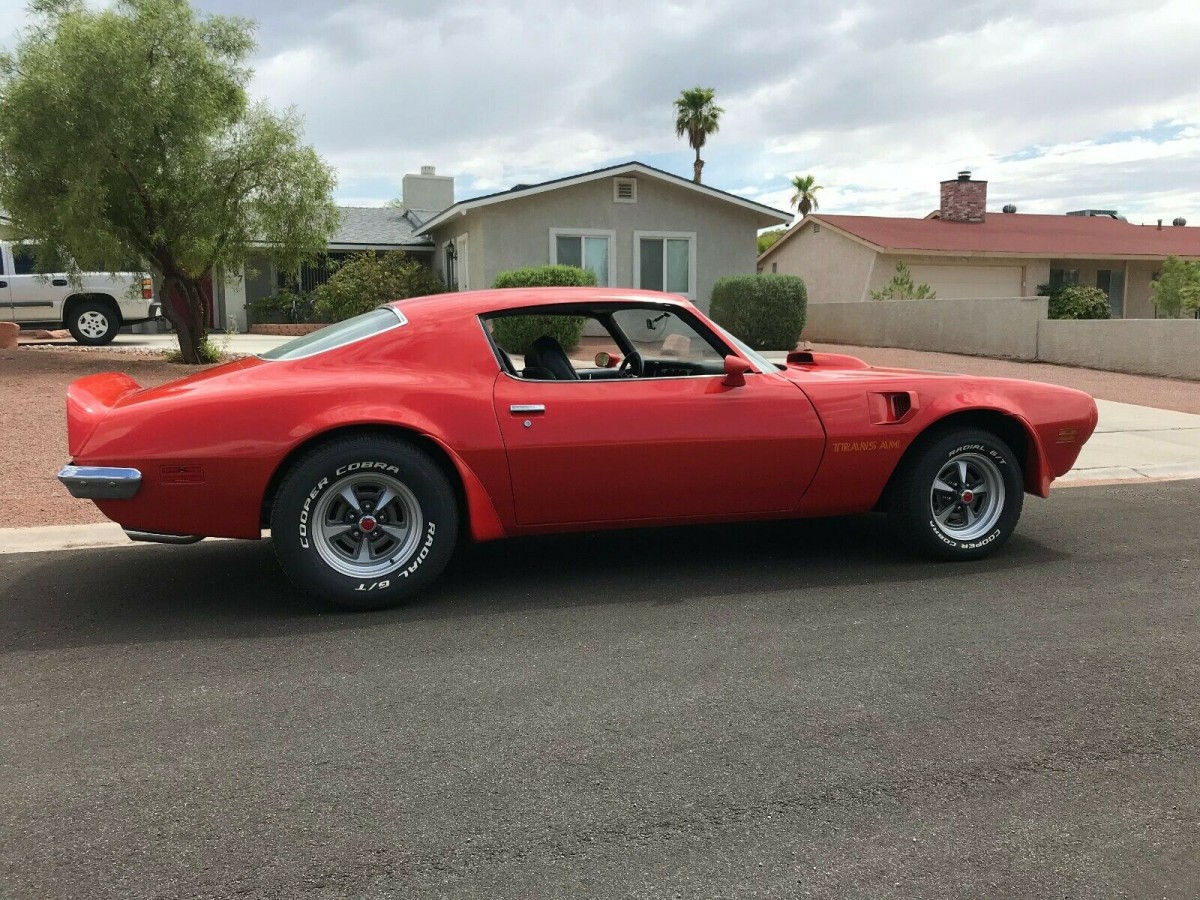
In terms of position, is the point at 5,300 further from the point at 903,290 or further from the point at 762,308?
the point at 903,290

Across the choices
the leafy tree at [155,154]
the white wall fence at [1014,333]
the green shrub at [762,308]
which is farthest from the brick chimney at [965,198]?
the leafy tree at [155,154]

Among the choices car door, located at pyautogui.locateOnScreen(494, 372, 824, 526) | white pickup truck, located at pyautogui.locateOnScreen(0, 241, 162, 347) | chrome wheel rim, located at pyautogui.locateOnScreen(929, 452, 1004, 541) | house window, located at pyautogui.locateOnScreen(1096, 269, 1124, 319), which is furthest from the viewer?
house window, located at pyautogui.locateOnScreen(1096, 269, 1124, 319)

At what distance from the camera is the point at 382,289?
21922 mm

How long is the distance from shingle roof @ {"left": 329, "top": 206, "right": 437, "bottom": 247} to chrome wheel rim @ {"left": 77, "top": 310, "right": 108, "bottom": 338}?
6369 mm

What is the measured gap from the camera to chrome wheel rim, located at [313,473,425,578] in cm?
438

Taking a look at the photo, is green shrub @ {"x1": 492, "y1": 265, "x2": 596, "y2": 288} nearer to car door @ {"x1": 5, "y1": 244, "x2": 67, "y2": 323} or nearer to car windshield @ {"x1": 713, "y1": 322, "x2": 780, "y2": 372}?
car door @ {"x1": 5, "y1": 244, "x2": 67, "y2": 323}

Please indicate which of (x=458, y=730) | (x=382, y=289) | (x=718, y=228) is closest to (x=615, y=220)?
(x=718, y=228)

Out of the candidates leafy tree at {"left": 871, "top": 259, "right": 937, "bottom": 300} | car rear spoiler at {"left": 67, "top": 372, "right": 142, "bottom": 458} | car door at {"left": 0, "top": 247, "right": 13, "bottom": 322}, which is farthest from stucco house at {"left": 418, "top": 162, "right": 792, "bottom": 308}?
car rear spoiler at {"left": 67, "top": 372, "right": 142, "bottom": 458}

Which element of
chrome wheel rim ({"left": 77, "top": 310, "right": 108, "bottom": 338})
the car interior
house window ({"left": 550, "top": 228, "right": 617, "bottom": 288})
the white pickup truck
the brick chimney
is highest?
the brick chimney

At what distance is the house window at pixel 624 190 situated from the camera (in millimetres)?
21178

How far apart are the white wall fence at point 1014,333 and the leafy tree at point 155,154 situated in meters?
13.2

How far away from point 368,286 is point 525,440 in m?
18.3

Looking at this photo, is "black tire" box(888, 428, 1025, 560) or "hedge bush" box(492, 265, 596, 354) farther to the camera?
"black tire" box(888, 428, 1025, 560)

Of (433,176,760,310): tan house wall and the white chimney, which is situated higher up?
the white chimney
